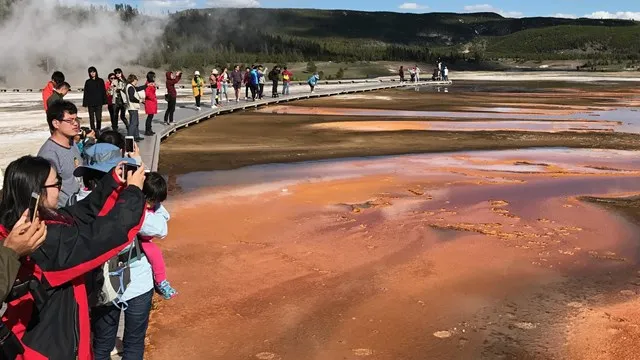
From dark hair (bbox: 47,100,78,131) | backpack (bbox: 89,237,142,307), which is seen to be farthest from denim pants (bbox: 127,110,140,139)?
backpack (bbox: 89,237,142,307)

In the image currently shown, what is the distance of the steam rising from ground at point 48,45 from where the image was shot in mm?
40344

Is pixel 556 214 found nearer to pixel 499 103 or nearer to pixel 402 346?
pixel 402 346

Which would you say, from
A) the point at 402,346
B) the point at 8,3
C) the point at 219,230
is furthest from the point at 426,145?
the point at 8,3

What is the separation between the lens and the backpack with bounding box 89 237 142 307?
113 inches

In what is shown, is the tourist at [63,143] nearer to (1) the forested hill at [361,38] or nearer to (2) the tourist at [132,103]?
(2) the tourist at [132,103]

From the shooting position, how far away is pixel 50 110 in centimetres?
447

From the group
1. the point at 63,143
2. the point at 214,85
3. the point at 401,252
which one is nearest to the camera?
the point at 63,143

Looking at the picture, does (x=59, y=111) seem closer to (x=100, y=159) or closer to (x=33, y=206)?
(x=100, y=159)

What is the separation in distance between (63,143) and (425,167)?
25.9ft

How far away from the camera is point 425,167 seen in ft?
38.0

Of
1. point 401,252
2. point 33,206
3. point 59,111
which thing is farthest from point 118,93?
point 33,206

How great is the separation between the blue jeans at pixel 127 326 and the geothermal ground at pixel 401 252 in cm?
93

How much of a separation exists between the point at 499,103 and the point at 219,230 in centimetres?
2235

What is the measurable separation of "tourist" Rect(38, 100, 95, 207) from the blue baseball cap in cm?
104
